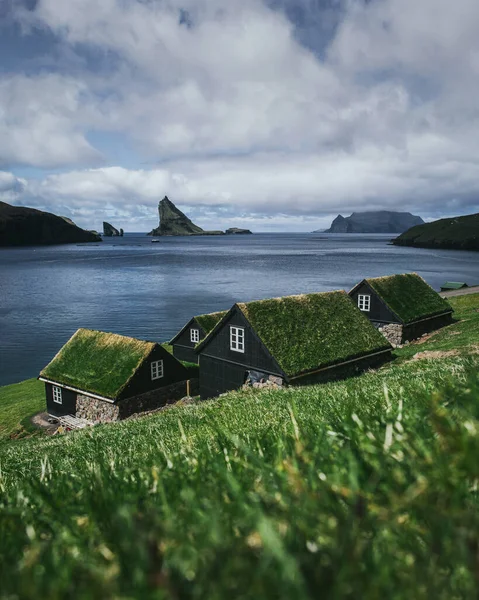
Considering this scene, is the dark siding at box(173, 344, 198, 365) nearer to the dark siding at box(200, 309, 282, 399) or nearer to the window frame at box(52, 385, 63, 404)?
the dark siding at box(200, 309, 282, 399)

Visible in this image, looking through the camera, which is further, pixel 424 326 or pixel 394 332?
pixel 424 326

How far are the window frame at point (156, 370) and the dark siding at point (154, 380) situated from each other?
0.64 feet

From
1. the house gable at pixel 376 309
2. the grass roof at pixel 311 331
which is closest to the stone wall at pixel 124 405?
the grass roof at pixel 311 331

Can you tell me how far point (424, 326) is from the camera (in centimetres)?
4741

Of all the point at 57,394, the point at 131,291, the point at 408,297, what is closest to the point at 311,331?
the point at 408,297

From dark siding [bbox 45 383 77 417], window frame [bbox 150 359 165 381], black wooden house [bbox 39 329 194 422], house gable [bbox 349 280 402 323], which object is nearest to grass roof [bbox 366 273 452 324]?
house gable [bbox 349 280 402 323]

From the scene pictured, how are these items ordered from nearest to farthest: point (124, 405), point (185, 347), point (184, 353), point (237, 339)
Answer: point (237, 339), point (124, 405), point (185, 347), point (184, 353)

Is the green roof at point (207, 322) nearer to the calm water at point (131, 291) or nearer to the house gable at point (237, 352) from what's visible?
the house gable at point (237, 352)

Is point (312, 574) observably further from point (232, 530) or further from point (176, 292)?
point (176, 292)

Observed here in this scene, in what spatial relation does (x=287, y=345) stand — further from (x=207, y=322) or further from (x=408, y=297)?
(x=408, y=297)

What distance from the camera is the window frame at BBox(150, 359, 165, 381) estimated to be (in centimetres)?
3638

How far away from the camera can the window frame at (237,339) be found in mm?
31672

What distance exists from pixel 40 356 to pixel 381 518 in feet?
216

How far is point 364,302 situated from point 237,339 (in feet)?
67.5
